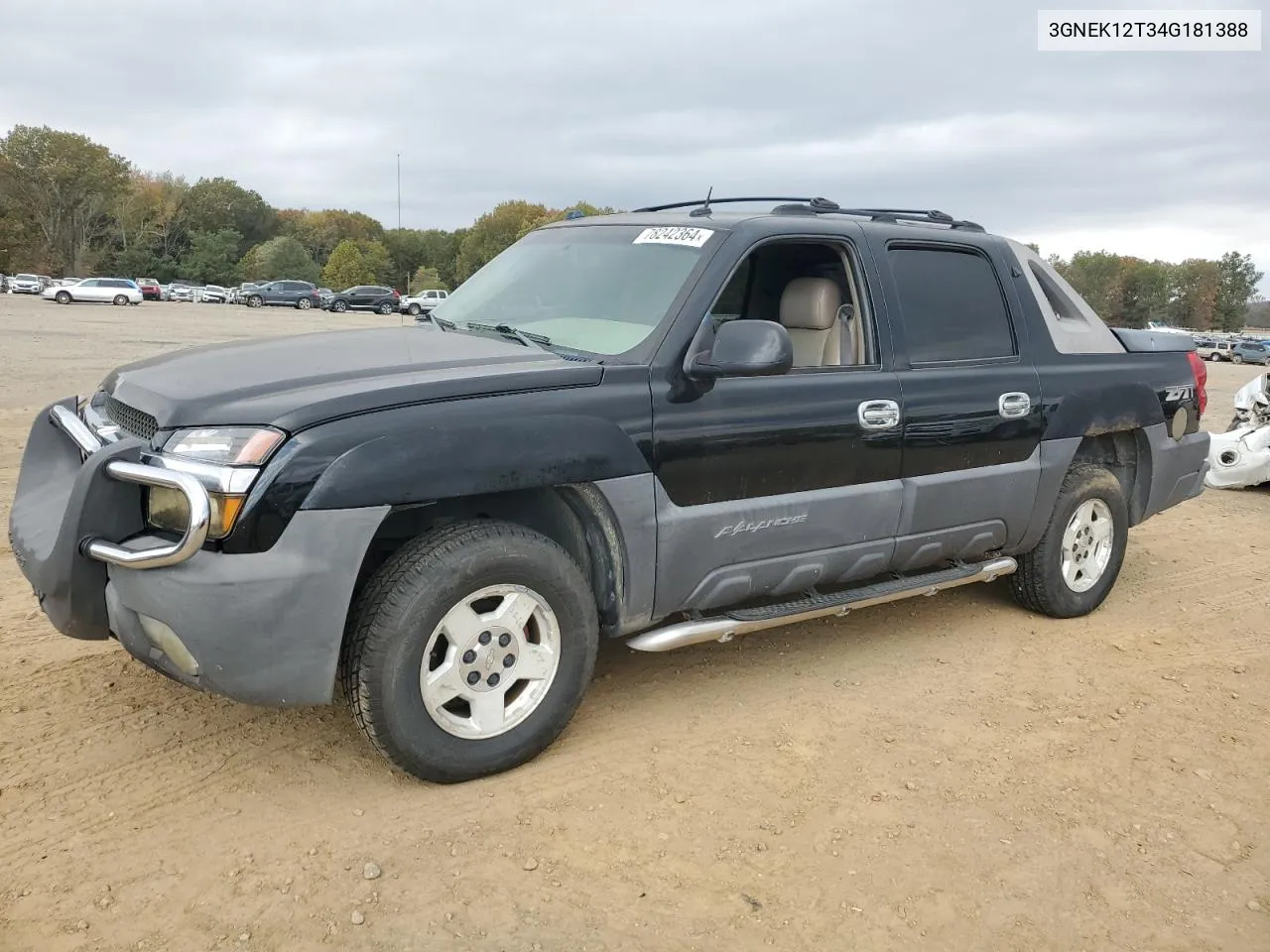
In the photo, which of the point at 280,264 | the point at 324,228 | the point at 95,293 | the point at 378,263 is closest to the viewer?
the point at 95,293

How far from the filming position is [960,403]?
4.46m

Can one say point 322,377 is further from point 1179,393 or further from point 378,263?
point 378,263

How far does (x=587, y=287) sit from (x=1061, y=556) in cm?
280

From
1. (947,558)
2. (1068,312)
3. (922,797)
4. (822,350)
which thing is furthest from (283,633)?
(1068,312)

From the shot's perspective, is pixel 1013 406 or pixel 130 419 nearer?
pixel 130 419

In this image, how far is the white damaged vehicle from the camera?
9148 millimetres

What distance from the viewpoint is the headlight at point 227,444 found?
9.58 feet

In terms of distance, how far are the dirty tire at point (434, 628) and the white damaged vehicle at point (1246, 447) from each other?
25.3 ft

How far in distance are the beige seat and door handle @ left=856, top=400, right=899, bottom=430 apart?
314 millimetres

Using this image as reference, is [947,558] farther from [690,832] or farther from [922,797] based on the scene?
[690,832]

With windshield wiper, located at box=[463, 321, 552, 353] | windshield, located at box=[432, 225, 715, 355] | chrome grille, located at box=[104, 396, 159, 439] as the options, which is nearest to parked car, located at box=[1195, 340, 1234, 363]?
windshield, located at box=[432, 225, 715, 355]

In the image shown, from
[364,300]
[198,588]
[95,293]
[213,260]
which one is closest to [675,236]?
[198,588]

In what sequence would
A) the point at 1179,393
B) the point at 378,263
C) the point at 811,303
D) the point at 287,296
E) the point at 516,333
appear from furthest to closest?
the point at 378,263
the point at 287,296
the point at 1179,393
the point at 811,303
the point at 516,333

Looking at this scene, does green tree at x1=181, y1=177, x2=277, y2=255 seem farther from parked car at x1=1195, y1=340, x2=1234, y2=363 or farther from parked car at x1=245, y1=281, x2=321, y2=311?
parked car at x1=1195, y1=340, x2=1234, y2=363
